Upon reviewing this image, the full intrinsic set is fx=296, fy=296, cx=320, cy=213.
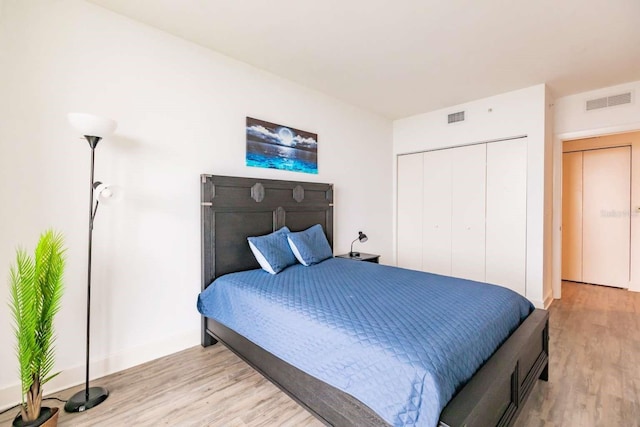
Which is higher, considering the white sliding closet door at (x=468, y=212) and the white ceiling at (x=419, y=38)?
the white ceiling at (x=419, y=38)

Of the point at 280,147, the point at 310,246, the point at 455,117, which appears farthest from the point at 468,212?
the point at 280,147

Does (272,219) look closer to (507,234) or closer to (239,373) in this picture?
(239,373)

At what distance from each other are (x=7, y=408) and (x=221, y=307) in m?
1.32

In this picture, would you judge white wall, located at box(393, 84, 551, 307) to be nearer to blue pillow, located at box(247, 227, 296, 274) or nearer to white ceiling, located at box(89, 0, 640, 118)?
white ceiling, located at box(89, 0, 640, 118)

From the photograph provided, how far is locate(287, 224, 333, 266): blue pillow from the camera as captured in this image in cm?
288

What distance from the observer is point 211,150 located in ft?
8.92

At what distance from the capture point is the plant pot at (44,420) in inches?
59.7

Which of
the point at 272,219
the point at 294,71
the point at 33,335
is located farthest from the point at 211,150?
the point at 33,335

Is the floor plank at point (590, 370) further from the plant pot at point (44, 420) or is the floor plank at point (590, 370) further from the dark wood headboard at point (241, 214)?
the plant pot at point (44, 420)

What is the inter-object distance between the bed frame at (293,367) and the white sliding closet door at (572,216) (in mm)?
3765

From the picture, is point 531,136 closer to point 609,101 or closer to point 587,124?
point 587,124

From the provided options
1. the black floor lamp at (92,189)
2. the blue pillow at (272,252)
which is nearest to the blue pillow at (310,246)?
the blue pillow at (272,252)

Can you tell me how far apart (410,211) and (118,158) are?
12.6 feet

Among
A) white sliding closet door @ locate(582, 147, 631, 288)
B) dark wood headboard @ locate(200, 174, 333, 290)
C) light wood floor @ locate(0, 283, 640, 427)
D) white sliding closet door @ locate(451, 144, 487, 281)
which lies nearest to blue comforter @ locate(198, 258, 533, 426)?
dark wood headboard @ locate(200, 174, 333, 290)
